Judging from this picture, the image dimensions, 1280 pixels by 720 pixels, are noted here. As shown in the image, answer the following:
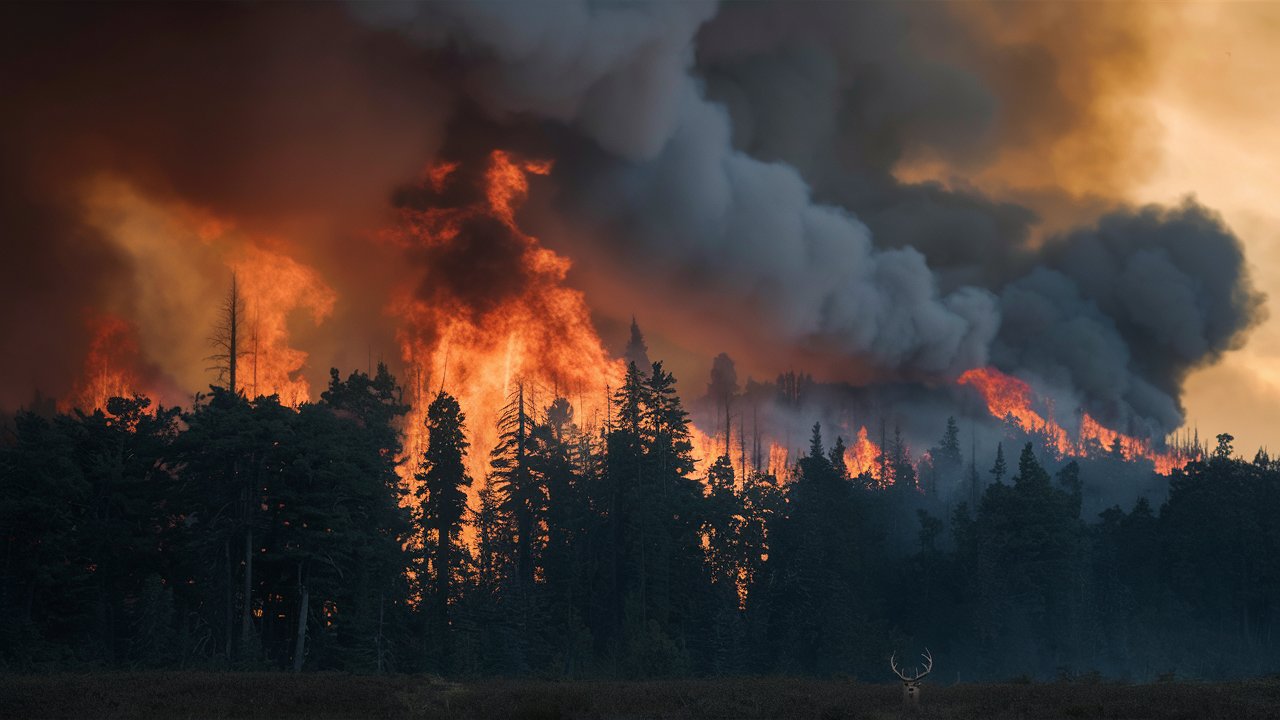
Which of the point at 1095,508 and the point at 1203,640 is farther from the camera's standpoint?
the point at 1095,508

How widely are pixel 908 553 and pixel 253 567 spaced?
73.3 metres

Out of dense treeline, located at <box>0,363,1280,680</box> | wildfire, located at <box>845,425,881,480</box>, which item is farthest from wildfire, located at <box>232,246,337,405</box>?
wildfire, located at <box>845,425,881,480</box>

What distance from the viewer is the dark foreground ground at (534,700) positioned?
126ft

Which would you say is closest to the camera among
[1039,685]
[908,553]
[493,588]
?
[1039,685]

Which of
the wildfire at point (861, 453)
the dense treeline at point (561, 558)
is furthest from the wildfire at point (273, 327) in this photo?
the wildfire at point (861, 453)

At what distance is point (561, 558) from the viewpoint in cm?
8744

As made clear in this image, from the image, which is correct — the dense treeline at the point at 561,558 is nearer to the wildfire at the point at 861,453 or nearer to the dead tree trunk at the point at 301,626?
the dead tree trunk at the point at 301,626

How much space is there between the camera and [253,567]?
60.7m

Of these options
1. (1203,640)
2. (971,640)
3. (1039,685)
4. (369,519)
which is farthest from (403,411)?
(1203,640)

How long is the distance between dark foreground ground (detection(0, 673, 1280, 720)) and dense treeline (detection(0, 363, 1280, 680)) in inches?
443

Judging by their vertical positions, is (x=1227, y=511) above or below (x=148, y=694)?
above

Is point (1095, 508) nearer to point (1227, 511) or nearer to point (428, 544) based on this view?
point (1227, 511)

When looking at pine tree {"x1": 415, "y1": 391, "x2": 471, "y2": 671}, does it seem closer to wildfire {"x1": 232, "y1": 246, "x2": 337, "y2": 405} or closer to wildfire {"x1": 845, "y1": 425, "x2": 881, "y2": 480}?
wildfire {"x1": 232, "y1": 246, "x2": 337, "y2": 405}

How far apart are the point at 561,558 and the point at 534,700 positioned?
46025mm
